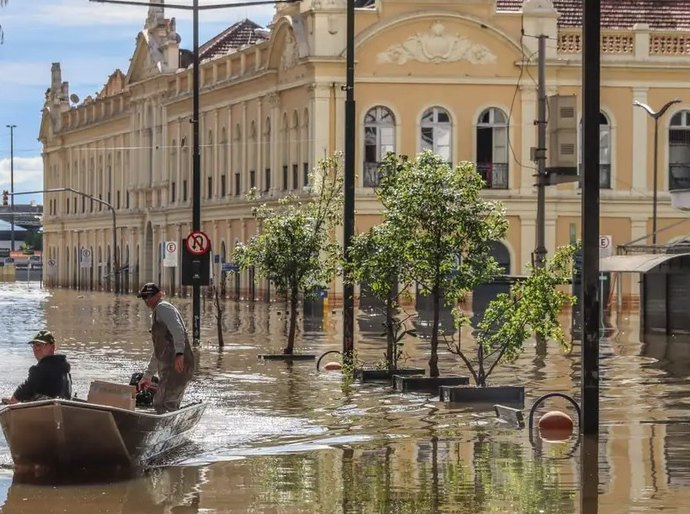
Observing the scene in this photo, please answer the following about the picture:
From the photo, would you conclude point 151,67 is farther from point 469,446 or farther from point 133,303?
point 469,446

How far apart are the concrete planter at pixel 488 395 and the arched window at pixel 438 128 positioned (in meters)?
47.2

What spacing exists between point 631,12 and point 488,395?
54.4 meters

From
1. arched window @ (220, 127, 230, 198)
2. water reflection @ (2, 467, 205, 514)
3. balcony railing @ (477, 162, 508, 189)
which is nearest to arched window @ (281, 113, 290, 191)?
arched window @ (220, 127, 230, 198)

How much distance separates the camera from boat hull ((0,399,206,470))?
16281mm

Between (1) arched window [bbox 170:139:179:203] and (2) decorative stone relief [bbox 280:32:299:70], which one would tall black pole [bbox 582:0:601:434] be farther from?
(1) arched window [bbox 170:139:179:203]

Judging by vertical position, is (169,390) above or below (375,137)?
below

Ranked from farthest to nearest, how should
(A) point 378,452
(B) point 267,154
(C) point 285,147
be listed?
1. (B) point 267,154
2. (C) point 285,147
3. (A) point 378,452

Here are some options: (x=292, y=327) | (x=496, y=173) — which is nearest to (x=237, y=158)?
(x=496, y=173)

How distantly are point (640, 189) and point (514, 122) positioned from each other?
5541mm

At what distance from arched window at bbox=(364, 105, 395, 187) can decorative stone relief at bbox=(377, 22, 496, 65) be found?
2.02 metres

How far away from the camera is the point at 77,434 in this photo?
16.5 m

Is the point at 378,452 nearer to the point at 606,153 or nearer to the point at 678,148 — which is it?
the point at 606,153

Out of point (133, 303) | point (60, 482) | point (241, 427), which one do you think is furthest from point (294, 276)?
point (133, 303)

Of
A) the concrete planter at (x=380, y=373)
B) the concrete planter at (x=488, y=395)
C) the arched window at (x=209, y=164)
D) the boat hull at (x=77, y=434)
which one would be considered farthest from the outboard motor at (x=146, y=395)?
the arched window at (x=209, y=164)
